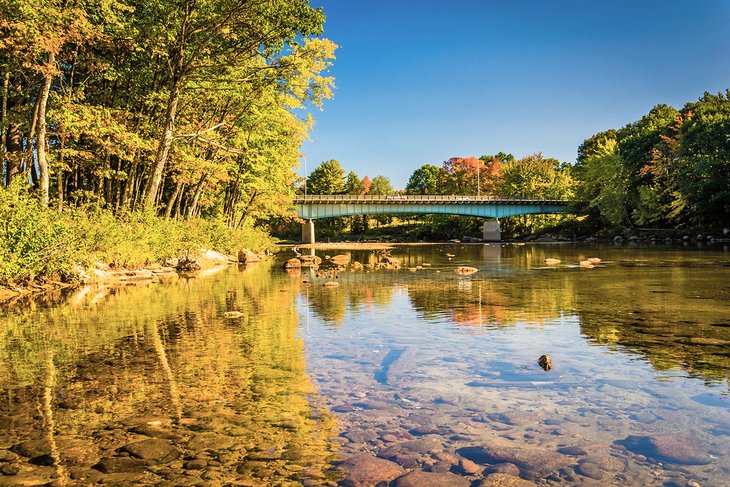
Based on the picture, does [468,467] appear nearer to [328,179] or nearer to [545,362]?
[545,362]

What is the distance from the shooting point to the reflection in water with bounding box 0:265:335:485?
4.49 meters

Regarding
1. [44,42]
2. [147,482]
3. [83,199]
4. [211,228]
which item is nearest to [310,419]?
[147,482]

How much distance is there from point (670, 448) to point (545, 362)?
2966 millimetres

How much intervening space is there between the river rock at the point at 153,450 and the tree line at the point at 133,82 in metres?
16.4

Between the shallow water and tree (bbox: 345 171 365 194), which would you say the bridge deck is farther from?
the shallow water

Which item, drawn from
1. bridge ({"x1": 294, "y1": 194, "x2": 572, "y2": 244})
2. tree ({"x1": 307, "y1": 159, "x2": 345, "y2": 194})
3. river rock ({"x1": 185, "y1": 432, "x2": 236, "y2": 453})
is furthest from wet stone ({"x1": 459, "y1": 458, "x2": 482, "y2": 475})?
tree ({"x1": 307, "y1": 159, "x2": 345, "y2": 194})

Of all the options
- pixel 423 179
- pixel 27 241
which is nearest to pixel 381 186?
pixel 423 179

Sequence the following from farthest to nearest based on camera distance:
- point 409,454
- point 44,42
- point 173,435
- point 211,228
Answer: point 211,228 → point 44,42 → point 173,435 → point 409,454

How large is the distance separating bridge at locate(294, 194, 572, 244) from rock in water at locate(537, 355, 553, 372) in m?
77.5

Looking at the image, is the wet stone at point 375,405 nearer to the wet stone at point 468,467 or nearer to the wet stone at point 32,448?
the wet stone at point 468,467

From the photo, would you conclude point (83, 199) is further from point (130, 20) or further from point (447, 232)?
point (447, 232)

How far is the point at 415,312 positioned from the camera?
44.5 ft

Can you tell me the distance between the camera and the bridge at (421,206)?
3452 inches

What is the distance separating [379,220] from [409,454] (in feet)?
→ 430
